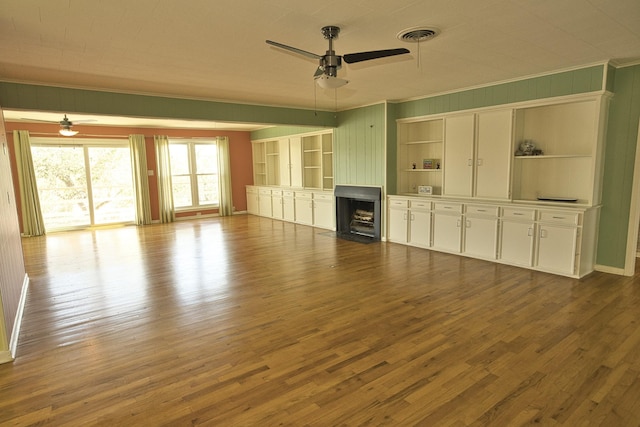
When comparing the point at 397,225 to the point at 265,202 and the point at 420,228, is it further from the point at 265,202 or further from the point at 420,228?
the point at 265,202

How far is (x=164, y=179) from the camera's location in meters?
9.55

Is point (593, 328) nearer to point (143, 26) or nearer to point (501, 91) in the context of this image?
point (501, 91)

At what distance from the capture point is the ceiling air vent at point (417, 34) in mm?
3008

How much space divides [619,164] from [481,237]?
1817mm

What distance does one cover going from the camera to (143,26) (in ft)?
9.29

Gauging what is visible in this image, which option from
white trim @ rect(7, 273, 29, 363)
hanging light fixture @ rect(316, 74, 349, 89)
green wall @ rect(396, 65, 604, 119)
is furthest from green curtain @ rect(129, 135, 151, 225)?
hanging light fixture @ rect(316, 74, 349, 89)

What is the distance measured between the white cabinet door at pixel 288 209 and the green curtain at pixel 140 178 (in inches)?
137

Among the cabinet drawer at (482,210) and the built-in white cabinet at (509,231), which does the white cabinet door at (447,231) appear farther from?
the cabinet drawer at (482,210)

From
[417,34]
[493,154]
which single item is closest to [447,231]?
[493,154]

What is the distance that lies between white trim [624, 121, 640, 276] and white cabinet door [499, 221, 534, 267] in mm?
1034

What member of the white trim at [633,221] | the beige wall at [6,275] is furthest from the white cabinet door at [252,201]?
the white trim at [633,221]

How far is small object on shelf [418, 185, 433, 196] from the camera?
6359 mm

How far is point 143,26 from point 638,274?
603 centimetres

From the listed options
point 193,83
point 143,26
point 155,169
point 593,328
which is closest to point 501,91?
point 593,328
